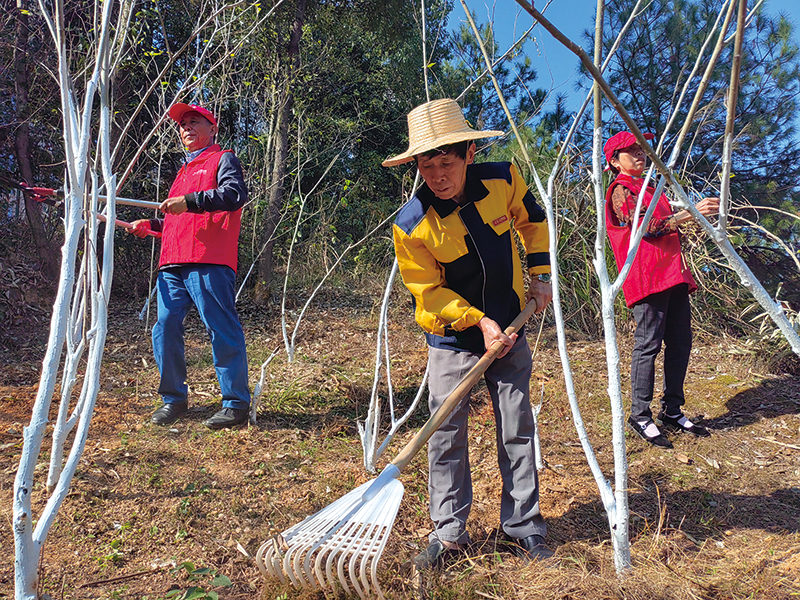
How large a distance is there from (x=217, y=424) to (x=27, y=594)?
1.78 meters

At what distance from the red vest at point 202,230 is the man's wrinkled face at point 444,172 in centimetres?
152

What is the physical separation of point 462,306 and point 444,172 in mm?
493

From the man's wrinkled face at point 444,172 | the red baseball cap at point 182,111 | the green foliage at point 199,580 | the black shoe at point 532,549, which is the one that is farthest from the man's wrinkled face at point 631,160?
the green foliage at point 199,580

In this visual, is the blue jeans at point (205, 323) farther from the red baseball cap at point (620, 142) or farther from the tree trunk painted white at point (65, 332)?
the red baseball cap at point (620, 142)

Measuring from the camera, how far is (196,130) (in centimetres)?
334

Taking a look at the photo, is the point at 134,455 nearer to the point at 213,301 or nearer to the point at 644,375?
the point at 213,301

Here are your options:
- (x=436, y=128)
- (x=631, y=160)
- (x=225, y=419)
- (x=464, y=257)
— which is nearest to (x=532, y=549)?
(x=464, y=257)

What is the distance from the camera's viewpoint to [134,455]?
289 centimetres

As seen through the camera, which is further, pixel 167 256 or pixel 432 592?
pixel 167 256

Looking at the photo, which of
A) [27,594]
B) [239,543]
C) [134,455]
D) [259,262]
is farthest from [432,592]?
[259,262]

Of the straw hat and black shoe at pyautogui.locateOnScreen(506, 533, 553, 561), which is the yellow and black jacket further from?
black shoe at pyautogui.locateOnScreen(506, 533, 553, 561)

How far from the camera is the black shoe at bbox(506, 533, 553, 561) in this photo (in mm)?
2092

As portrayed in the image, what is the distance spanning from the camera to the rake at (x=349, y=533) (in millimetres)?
1744

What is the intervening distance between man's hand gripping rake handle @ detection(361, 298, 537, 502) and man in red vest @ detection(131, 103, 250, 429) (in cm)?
163
